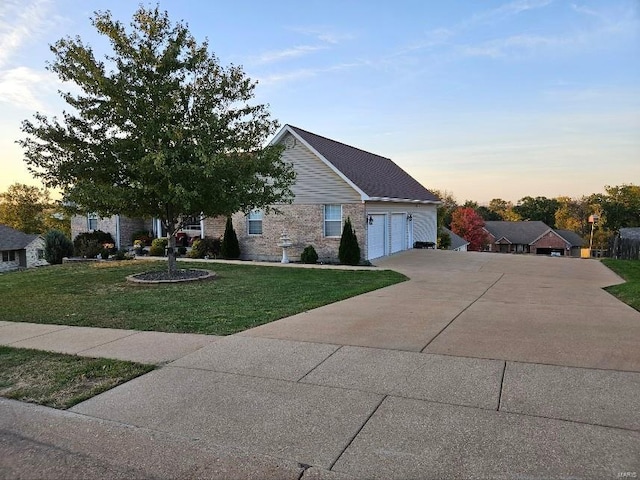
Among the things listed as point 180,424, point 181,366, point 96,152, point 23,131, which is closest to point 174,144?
point 96,152

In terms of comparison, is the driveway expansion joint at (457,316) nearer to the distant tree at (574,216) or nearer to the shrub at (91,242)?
the shrub at (91,242)

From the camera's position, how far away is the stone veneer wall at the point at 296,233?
706 inches

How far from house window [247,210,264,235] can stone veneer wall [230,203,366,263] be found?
0.20 m

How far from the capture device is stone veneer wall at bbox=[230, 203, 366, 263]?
58.9 feet

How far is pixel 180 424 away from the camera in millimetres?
3686

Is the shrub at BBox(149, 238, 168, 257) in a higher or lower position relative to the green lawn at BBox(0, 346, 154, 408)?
higher

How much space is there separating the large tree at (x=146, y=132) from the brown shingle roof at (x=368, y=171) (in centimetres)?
630

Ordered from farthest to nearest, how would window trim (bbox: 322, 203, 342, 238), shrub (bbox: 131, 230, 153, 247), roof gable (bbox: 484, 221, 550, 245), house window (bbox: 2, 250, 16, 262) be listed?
roof gable (bbox: 484, 221, 550, 245) → house window (bbox: 2, 250, 16, 262) → shrub (bbox: 131, 230, 153, 247) → window trim (bbox: 322, 203, 342, 238)

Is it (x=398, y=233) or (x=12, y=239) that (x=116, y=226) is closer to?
(x=398, y=233)

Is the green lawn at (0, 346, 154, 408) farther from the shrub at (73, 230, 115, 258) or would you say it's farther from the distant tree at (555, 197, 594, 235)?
the distant tree at (555, 197, 594, 235)

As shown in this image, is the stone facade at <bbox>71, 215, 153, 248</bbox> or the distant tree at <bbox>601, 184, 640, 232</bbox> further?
the distant tree at <bbox>601, 184, 640, 232</bbox>

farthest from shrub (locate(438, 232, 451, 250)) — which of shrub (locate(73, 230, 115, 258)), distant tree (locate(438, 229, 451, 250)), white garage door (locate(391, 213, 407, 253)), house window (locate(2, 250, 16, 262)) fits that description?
house window (locate(2, 250, 16, 262))

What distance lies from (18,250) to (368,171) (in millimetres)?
30350

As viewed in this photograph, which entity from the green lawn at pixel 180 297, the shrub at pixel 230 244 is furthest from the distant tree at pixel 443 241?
the green lawn at pixel 180 297
